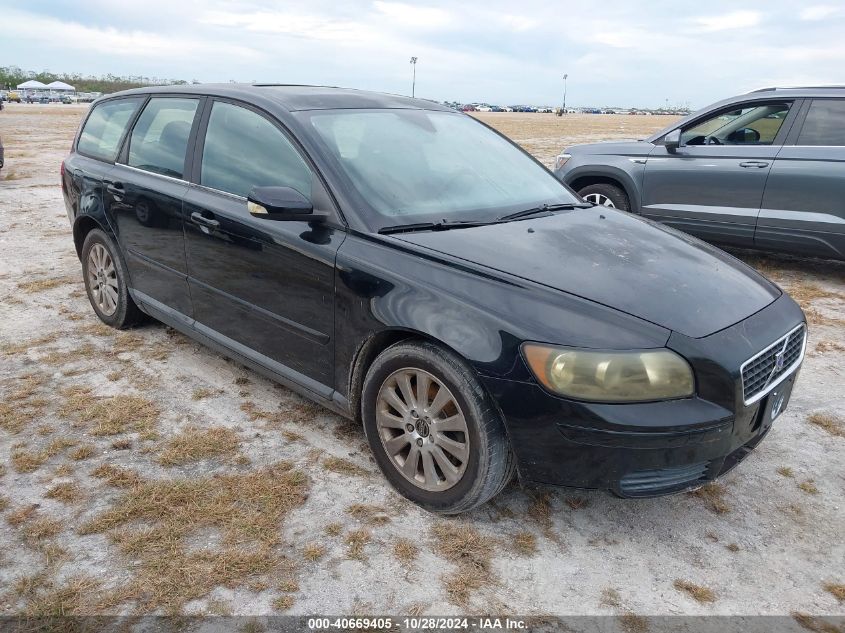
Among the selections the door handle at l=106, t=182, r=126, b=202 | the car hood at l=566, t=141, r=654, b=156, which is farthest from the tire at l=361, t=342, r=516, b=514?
the car hood at l=566, t=141, r=654, b=156

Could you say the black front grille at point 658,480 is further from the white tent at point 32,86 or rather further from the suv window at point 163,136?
the white tent at point 32,86

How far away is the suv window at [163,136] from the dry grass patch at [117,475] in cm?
169

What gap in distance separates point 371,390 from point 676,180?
518cm

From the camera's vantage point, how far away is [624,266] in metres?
2.77

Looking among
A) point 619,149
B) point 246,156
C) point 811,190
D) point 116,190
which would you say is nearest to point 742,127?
point 811,190

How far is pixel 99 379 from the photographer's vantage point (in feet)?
13.0

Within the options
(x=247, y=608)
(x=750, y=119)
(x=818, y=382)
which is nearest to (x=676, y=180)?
(x=750, y=119)

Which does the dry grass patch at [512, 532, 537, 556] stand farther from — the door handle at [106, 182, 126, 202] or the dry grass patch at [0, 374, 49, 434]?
the door handle at [106, 182, 126, 202]

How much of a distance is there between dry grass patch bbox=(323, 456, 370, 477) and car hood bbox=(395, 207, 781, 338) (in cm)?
109

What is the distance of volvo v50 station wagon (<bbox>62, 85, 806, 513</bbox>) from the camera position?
7.70ft

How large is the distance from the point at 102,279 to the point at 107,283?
0.25 ft

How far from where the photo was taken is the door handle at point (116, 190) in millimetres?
4234

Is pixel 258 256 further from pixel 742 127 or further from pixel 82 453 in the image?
pixel 742 127

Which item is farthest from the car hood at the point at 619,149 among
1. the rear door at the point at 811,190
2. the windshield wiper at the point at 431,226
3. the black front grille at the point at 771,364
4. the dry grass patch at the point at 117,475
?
the dry grass patch at the point at 117,475
